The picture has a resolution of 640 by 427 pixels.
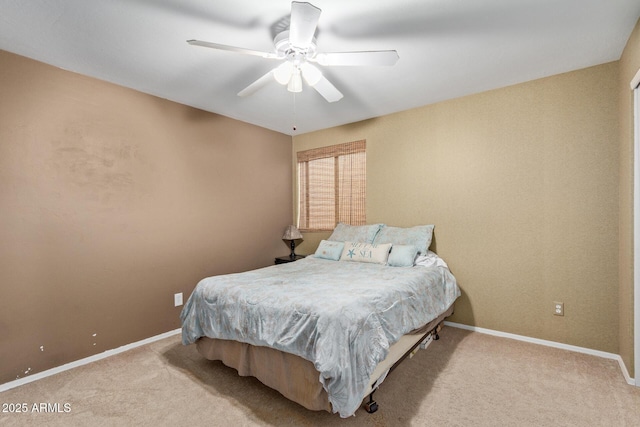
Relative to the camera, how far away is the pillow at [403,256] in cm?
300

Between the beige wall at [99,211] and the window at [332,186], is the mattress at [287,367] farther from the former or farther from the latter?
the window at [332,186]

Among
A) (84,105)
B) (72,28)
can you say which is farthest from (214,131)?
(72,28)

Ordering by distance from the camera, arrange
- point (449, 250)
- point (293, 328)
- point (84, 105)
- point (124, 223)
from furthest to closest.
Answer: point (449, 250) < point (124, 223) < point (84, 105) < point (293, 328)

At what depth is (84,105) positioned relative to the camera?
262 centimetres

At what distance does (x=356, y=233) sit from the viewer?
3.72 meters

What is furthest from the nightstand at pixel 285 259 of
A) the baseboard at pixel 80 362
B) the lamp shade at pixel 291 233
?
the baseboard at pixel 80 362

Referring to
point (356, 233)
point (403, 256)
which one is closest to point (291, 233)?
point (356, 233)

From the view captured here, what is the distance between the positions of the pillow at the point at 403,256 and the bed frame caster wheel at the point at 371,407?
55.1 inches

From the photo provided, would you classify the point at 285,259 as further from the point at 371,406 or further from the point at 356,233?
the point at 371,406

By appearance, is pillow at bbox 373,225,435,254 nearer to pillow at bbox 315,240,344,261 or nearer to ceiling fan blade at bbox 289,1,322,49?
pillow at bbox 315,240,344,261

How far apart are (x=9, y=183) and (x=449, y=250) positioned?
13.0ft

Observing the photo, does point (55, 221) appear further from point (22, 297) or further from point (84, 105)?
point (84, 105)

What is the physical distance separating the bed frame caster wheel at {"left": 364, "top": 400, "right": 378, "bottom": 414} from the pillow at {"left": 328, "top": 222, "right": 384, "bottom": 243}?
1.90 metres

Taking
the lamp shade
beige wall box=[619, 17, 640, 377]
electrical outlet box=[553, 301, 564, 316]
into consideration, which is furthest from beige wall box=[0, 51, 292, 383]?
beige wall box=[619, 17, 640, 377]
